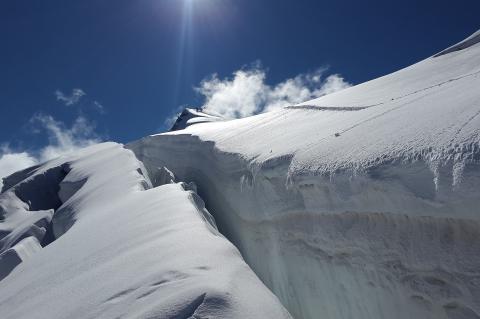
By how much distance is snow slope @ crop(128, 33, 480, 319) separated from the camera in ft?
6.22

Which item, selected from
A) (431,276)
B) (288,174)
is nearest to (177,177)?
(288,174)

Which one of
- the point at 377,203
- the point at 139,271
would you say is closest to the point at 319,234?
the point at 377,203

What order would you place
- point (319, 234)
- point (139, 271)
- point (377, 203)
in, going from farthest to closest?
point (319, 234)
point (377, 203)
point (139, 271)

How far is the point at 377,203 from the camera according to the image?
2297 millimetres

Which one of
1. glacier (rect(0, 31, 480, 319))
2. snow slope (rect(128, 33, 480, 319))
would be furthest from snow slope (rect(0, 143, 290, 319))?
snow slope (rect(128, 33, 480, 319))

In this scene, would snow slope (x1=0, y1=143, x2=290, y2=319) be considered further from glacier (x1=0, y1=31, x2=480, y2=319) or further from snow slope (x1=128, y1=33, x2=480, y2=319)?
snow slope (x1=128, y1=33, x2=480, y2=319)

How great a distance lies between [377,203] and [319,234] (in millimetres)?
754

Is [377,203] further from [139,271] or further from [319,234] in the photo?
[139,271]

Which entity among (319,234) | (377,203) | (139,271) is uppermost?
(139,271)

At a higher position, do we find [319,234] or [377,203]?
[377,203]

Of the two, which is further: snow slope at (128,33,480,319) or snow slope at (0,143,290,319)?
snow slope at (128,33,480,319)

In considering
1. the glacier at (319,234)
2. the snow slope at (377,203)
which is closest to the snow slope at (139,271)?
the glacier at (319,234)

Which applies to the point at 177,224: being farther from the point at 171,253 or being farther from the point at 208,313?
the point at 208,313

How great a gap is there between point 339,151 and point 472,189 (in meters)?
1.17
